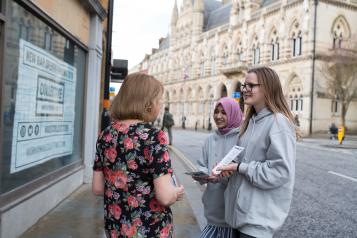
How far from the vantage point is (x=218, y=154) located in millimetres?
3143

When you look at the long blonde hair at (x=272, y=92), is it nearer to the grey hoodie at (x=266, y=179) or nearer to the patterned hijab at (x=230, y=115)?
the grey hoodie at (x=266, y=179)

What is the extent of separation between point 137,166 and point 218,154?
1.14m

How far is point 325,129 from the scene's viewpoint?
3388cm

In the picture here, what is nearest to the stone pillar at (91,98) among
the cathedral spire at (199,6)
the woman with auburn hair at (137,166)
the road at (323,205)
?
the road at (323,205)

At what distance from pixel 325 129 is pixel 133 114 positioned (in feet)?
112

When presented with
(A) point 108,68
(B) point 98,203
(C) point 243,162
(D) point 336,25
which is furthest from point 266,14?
(C) point 243,162

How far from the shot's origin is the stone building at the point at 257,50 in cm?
3334

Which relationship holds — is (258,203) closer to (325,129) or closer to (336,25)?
(325,129)

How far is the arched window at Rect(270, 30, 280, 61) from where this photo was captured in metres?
38.4

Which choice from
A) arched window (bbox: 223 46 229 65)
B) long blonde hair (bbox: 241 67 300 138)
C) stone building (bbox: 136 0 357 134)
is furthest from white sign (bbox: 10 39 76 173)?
arched window (bbox: 223 46 229 65)

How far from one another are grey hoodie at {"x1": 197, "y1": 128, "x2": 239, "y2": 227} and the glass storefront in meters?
2.29

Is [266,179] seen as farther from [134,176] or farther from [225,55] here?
[225,55]

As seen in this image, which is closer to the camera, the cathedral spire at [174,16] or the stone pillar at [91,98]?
the stone pillar at [91,98]

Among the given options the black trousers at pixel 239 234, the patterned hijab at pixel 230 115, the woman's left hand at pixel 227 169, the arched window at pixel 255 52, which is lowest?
the black trousers at pixel 239 234
